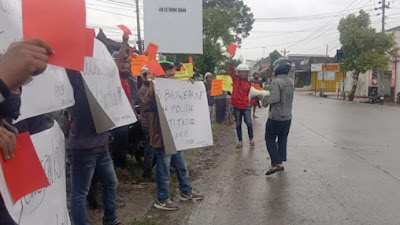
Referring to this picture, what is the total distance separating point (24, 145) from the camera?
1779mm

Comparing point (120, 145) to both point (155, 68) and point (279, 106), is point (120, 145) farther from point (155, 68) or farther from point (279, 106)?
point (279, 106)

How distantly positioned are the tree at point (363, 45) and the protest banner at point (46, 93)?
2895 centimetres

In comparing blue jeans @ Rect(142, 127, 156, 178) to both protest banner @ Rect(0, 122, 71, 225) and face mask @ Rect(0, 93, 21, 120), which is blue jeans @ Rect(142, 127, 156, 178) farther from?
face mask @ Rect(0, 93, 21, 120)

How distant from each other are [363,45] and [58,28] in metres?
30.6

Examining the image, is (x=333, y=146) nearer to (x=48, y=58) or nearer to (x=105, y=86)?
(x=105, y=86)

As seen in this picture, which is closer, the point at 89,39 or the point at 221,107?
the point at 89,39

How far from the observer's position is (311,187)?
5.60 meters

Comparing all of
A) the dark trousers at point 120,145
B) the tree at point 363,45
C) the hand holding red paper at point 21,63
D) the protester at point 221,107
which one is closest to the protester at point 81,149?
the hand holding red paper at point 21,63

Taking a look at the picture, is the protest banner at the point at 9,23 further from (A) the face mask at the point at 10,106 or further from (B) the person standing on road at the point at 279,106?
(B) the person standing on road at the point at 279,106

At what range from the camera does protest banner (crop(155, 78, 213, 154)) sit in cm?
464

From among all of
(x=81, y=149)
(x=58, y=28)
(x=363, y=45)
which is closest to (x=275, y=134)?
(x=81, y=149)

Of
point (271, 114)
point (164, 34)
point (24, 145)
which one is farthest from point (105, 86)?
point (271, 114)

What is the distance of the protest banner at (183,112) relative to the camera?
464cm

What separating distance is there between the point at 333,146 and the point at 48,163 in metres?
7.71
